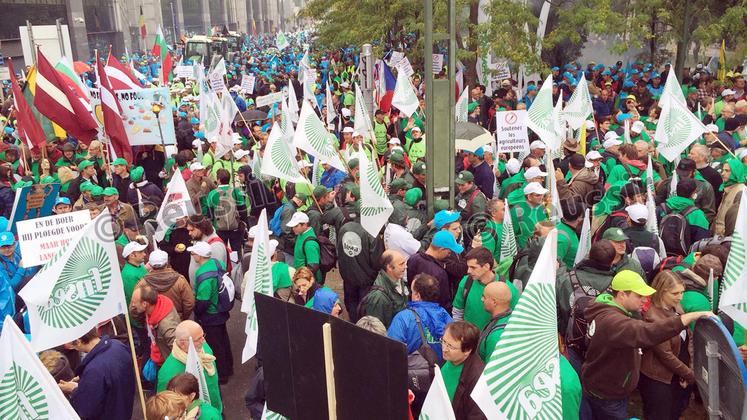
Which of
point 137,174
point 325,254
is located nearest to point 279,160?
point 325,254

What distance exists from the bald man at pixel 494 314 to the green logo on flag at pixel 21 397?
102 inches

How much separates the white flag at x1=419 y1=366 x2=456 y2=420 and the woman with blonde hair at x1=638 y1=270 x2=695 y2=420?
198cm

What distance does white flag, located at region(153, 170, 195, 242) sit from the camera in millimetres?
7918

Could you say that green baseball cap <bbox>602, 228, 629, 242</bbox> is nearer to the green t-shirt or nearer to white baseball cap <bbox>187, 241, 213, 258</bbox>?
the green t-shirt

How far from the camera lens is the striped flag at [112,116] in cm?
1134

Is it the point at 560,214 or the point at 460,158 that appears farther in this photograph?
the point at 460,158

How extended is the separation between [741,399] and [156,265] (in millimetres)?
4672

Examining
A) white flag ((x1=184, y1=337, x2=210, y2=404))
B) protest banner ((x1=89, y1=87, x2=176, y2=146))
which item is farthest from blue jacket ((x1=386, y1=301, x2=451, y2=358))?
protest banner ((x1=89, y1=87, x2=176, y2=146))

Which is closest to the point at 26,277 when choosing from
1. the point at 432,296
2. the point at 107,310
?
the point at 107,310

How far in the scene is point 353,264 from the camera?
7.22m

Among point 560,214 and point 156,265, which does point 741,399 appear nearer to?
point 560,214

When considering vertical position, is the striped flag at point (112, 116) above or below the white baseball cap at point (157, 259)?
above

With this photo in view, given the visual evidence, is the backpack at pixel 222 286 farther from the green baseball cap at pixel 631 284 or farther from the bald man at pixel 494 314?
the green baseball cap at pixel 631 284

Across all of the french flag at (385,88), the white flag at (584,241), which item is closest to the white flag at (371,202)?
the white flag at (584,241)
